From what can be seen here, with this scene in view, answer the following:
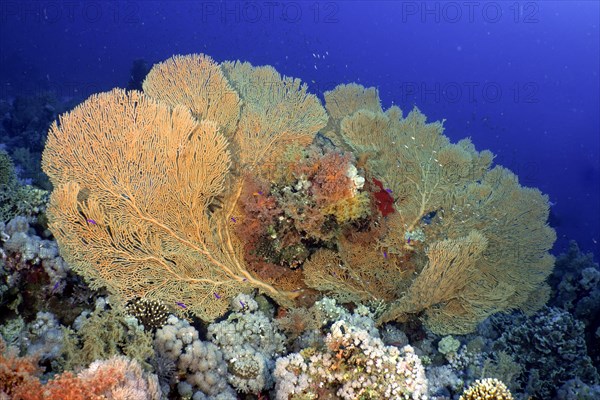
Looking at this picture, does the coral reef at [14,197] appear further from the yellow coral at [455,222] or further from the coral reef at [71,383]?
the yellow coral at [455,222]

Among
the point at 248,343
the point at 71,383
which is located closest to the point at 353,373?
the point at 248,343

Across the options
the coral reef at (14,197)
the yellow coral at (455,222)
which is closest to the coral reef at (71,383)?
the yellow coral at (455,222)

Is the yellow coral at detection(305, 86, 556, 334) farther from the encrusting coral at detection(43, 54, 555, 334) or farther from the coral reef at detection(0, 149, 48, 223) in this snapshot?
the coral reef at detection(0, 149, 48, 223)

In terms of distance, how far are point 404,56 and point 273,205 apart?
141086 mm

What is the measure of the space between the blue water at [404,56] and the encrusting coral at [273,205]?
43.5 m

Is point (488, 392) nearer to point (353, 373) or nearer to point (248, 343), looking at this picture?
point (353, 373)

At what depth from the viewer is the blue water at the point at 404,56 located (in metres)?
66.4

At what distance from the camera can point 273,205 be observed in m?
4.92

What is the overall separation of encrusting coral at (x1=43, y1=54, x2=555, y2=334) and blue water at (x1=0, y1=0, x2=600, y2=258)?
43.5 metres

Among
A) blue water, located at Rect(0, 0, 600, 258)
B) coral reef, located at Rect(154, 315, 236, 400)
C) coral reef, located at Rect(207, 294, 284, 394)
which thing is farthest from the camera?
blue water, located at Rect(0, 0, 600, 258)

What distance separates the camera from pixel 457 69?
121 meters

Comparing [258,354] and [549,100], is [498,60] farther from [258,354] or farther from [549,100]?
[258,354]

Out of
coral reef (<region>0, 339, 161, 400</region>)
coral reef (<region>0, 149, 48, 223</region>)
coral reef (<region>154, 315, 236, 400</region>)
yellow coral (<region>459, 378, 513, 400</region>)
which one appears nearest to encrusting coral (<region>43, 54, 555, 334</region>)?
coral reef (<region>154, 315, 236, 400</region>)

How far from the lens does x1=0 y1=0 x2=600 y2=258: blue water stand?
2616 inches
